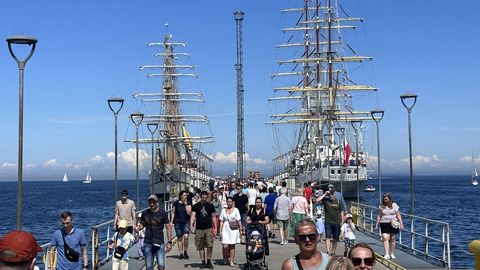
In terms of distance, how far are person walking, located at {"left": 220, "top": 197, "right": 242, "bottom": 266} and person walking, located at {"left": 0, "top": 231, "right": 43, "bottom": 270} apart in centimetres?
1130

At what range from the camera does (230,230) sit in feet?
50.1

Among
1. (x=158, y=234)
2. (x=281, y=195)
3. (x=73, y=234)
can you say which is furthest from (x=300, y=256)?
(x=281, y=195)

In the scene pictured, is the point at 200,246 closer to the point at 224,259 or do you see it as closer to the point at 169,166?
the point at 224,259

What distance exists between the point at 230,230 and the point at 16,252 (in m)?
11.4

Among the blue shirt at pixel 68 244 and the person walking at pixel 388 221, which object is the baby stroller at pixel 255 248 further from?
the blue shirt at pixel 68 244

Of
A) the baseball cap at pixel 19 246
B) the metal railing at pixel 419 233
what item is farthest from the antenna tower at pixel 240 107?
the baseball cap at pixel 19 246

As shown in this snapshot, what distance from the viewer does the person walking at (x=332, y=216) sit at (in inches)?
652

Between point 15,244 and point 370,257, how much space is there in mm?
2545

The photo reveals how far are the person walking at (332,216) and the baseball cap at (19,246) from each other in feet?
42.1

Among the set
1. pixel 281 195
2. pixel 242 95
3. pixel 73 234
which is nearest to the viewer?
pixel 73 234

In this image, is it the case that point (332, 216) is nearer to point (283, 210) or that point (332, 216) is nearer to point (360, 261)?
point (283, 210)

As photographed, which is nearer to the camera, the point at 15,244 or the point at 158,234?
the point at 15,244

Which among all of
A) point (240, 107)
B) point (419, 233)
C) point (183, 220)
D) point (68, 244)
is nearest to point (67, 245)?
point (68, 244)

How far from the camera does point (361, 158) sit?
293ft
